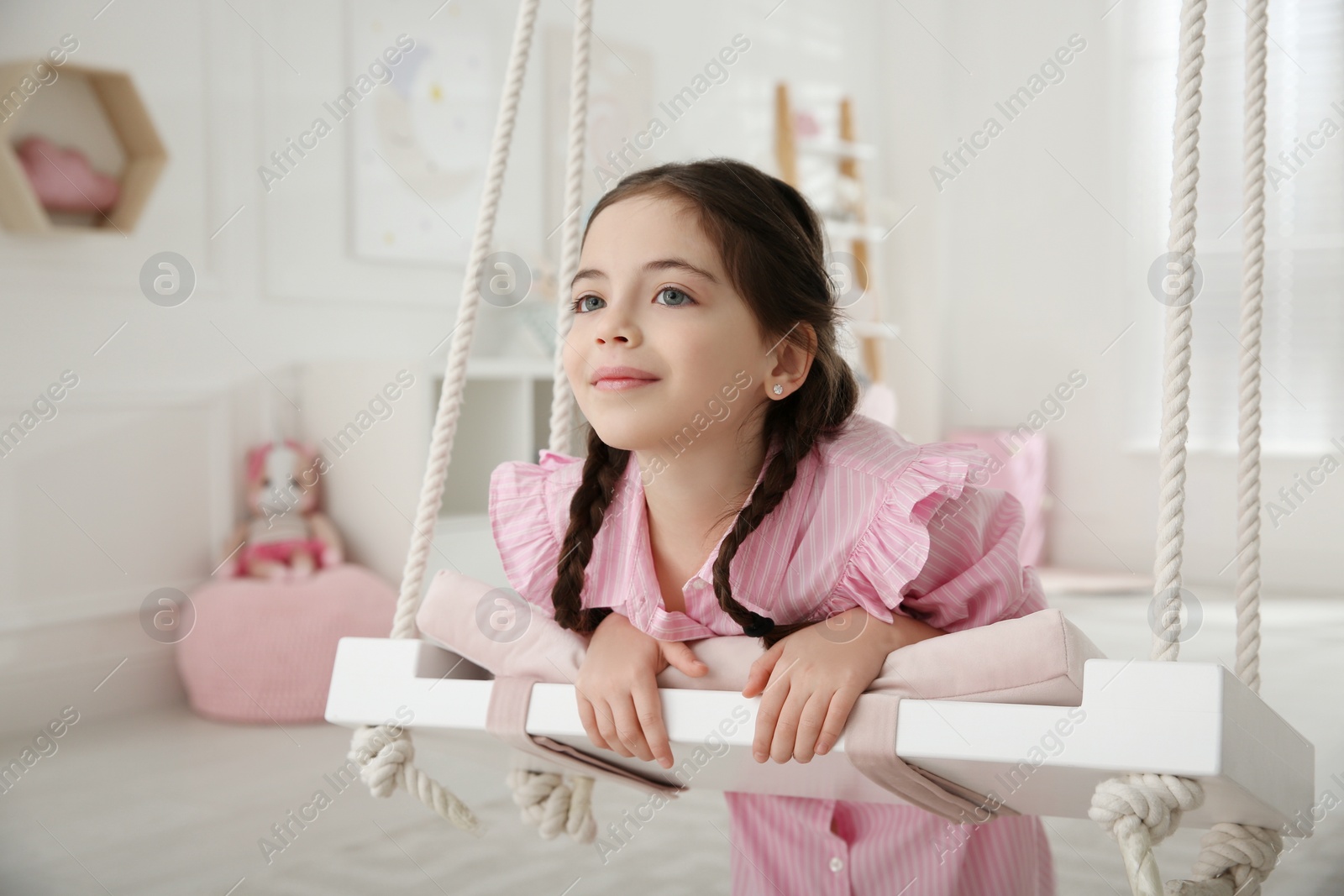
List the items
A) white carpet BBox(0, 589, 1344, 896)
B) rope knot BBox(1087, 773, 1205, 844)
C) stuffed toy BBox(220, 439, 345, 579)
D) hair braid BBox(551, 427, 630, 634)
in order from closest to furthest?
1. rope knot BBox(1087, 773, 1205, 844)
2. hair braid BBox(551, 427, 630, 634)
3. white carpet BBox(0, 589, 1344, 896)
4. stuffed toy BBox(220, 439, 345, 579)

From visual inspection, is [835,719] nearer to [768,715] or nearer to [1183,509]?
[768,715]

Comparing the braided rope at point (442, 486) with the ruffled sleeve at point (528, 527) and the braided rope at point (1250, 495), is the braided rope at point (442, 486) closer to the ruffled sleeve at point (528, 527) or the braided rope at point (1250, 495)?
the ruffled sleeve at point (528, 527)

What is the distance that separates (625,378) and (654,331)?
0.04m

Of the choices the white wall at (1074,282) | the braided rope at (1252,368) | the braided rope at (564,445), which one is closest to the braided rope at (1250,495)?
the braided rope at (1252,368)

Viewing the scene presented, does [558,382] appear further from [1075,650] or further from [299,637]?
[299,637]

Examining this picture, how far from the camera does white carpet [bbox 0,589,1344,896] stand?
146cm

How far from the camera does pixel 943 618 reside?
0.93m

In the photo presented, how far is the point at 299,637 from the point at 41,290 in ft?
2.72

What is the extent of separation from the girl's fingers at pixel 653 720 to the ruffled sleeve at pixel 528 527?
0.22m

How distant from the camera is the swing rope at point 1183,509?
676 mm

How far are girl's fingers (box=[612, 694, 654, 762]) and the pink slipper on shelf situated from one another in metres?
1.90

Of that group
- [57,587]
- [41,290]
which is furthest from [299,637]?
[41,290]

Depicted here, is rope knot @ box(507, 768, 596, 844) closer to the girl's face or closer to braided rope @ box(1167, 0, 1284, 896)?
the girl's face

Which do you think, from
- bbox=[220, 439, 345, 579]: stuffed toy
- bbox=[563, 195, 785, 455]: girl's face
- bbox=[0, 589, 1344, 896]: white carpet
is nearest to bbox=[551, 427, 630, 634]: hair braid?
bbox=[563, 195, 785, 455]: girl's face
